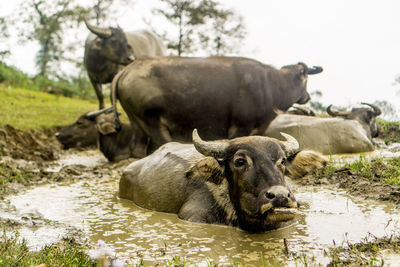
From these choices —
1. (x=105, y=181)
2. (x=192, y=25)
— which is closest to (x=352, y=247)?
(x=105, y=181)

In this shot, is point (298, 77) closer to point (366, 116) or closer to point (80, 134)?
point (366, 116)

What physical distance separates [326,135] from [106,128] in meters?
4.58

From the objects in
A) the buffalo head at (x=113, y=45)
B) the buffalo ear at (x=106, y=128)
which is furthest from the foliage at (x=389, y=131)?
the buffalo head at (x=113, y=45)

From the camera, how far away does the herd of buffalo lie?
371 centimetres

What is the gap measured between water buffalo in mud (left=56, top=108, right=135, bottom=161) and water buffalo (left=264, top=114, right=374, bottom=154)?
305 cm

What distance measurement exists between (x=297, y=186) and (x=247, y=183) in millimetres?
2012

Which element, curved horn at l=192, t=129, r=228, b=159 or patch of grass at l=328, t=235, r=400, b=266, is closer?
patch of grass at l=328, t=235, r=400, b=266

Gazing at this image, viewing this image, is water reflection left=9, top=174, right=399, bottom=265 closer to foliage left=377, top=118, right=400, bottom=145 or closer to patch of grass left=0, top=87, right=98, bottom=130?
patch of grass left=0, top=87, right=98, bottom=130

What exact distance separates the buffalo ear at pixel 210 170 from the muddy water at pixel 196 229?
0.43 meters

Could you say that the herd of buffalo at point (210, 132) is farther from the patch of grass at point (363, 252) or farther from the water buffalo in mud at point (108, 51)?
the patch of grass at point (363, 252)

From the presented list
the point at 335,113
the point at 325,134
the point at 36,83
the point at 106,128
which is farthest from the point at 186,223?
the point at 36,83

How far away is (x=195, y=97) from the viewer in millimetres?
7191

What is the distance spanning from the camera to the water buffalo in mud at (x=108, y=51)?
437 inches

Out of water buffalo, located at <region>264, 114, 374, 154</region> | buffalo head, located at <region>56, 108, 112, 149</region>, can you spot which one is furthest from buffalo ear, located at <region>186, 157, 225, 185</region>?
buffalo head, located at <region>56, 108, 112, 149</region>
